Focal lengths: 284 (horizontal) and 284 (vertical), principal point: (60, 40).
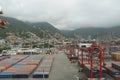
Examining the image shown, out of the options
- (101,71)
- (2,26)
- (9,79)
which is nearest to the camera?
(2,26)

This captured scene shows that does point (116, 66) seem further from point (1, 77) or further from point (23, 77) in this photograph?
point (1, 77)

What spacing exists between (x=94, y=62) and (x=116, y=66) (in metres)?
6.70

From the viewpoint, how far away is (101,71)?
70.1 metres

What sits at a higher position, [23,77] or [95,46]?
[95,46]

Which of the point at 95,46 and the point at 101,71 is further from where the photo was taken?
the point at 95,46

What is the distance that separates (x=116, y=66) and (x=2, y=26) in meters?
51.6

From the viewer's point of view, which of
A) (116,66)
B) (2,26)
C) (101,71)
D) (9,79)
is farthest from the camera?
(116,66)

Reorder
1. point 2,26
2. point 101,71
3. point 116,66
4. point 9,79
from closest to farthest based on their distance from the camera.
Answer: point 2,26 → point 101,71 → point 9,79 → point 116,66

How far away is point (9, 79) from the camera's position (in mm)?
74625

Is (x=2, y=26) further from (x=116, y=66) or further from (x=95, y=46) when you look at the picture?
(x=116, y=66)

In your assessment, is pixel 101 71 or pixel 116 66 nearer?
pixel 101 71

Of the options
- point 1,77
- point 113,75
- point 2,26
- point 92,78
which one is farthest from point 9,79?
point 2,26

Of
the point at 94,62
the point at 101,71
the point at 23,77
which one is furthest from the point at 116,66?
the point at 23,77

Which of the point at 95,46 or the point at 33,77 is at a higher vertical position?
the point at 95,46
